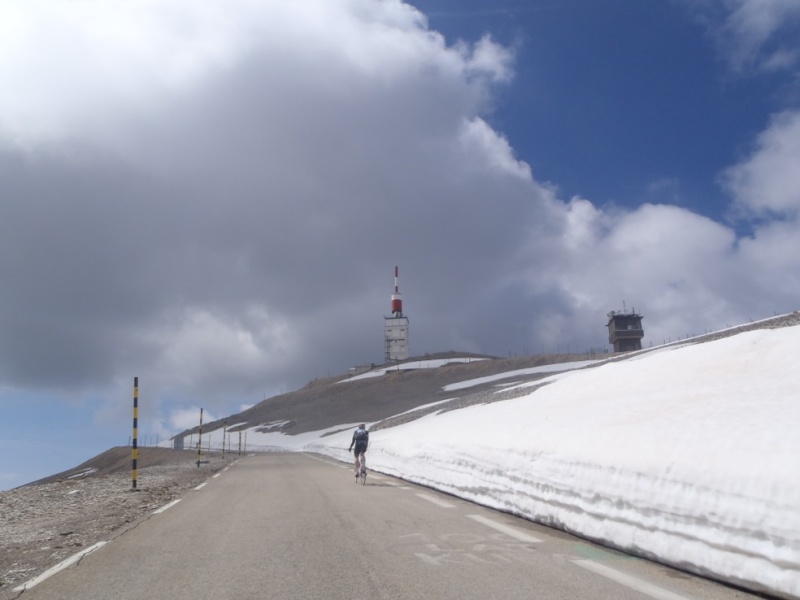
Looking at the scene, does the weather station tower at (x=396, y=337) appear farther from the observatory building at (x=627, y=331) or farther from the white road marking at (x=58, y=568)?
the white road marking at (x=58, y=568)

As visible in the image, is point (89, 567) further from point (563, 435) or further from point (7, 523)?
point (563, 435)

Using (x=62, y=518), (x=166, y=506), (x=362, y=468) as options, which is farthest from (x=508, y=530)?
(x=362, y=468)

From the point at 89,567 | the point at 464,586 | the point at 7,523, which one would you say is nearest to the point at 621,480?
the point at 464,586

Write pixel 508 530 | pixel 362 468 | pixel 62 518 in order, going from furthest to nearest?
pixel 362 468 < pixel 62 518 < pixel 508 530

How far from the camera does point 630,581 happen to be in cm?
628

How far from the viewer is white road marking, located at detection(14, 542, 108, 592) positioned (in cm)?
636

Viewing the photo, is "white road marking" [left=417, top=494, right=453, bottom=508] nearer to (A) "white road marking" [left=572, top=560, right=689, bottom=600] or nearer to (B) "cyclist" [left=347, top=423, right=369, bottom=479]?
(B) "cyclist" [left=347, top=423, right=369, bottom=479]

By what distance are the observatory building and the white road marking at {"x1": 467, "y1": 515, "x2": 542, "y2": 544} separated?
89.8m

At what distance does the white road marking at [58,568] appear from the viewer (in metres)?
6.36

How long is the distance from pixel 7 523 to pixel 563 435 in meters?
9.90

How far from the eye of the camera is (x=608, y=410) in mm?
15047

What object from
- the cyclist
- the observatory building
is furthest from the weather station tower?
the cyclist

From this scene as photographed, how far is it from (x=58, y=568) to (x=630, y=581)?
19.3 ft

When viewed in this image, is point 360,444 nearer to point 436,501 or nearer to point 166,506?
point 436,501
